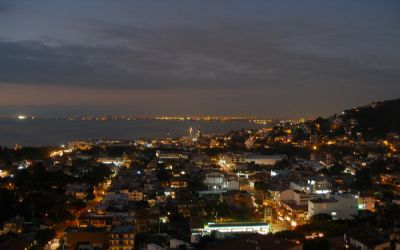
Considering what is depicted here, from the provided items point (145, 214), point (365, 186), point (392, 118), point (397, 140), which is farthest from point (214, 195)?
point (392, 118)

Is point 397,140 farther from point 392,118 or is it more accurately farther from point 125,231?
point 125,231

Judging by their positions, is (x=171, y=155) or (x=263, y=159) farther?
(x=171, y=155)

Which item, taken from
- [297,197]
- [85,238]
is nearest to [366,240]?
[85,238]

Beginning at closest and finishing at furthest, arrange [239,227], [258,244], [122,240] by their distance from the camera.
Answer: [258,244]
[122,240]
[239,227]

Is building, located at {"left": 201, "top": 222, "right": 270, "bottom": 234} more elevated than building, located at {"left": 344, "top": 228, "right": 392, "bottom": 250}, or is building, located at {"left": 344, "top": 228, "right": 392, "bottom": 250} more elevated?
building, located at {"left": 344, "top": 228, "right": 392, "bottom": 250}

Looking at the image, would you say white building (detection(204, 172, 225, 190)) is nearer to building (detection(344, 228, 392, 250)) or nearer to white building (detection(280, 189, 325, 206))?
white building (detection(280, 189, 325, 206))

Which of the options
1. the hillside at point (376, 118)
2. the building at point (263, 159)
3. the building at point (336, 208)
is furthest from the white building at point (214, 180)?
the hillside at point (376, 118)

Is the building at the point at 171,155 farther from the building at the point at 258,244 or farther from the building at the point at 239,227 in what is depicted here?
the building at the point at 258,244

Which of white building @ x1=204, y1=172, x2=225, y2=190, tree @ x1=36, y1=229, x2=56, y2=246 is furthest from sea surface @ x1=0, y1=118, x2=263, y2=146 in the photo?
tree @ x1=36, y1=229, x2=56, y2=246

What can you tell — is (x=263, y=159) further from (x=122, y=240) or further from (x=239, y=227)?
(x=122, y=240)

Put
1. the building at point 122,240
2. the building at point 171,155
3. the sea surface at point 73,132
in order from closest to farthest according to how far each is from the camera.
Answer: the building at point 122,240
the building at point 171,155
the sea surface at point 73,132
